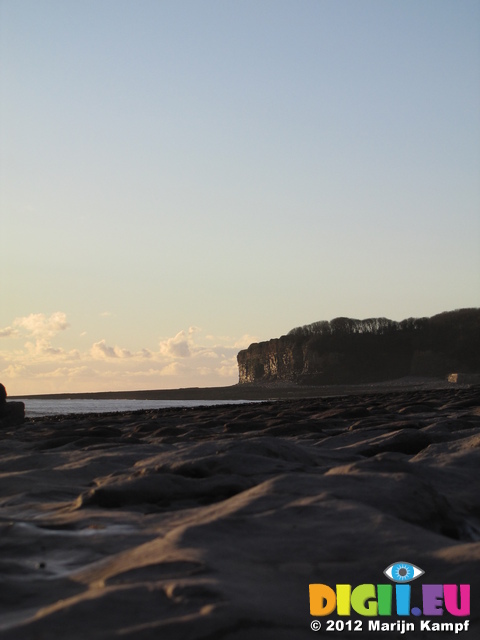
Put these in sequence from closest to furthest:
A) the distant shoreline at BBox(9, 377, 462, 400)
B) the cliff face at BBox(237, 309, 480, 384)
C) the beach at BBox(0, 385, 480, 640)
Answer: the beach at BBox(0, 385, 480, 640) → the distant shoreline at BBox(9, 377, 462, 400) → the cliff face at BBox(237, 309, 480, 384)

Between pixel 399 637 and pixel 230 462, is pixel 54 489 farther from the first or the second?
pixel 399 637

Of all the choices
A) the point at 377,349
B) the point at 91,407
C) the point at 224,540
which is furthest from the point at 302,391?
the point at 224,540

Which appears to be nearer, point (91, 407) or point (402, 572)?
point (402, 572)

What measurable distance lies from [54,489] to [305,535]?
5.58 ft

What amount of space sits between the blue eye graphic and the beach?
18mm

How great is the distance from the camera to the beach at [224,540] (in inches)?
61.2

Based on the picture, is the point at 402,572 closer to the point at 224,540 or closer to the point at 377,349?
the point at 224,540

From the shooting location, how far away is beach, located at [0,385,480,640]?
5.10 ft

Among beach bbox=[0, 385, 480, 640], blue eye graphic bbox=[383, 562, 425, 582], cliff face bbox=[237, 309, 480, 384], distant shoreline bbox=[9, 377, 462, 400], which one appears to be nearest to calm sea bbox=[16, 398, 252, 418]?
distant shoreline bbox=[9, 377, 462, 400]

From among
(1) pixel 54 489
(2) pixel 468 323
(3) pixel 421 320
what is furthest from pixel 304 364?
(1) pixel 54 489

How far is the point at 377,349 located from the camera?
6562 cm

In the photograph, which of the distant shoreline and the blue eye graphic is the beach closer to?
Result: the blue eye graphic

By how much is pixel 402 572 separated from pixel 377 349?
6511 cm

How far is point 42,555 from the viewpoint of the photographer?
2.17 meters
